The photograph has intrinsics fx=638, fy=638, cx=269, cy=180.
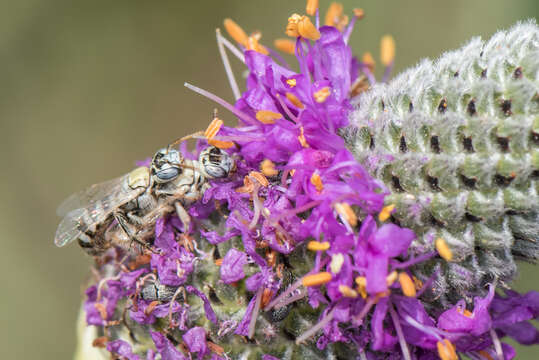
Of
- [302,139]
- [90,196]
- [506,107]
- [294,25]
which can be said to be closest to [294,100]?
[302,139]

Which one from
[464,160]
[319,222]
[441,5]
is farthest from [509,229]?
[441,5]

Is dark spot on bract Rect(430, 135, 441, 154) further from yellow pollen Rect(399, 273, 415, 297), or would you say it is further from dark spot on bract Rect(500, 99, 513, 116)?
yellow pollen Rect(399, 273, 415, 297)

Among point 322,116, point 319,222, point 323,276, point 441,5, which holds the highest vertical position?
point 441,5

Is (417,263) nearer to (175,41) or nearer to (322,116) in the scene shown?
(322,116)

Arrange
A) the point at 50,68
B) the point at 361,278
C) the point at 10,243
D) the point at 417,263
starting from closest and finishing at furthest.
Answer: the point at 361,278 → the point at 417,263 → the point at 10,243 → the point at 50,68

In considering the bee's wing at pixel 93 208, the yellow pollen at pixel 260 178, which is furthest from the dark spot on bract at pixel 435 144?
the bee's wing at pixel 93 208

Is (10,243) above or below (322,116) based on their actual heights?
above

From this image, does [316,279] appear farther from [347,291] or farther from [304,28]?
[304,28]
